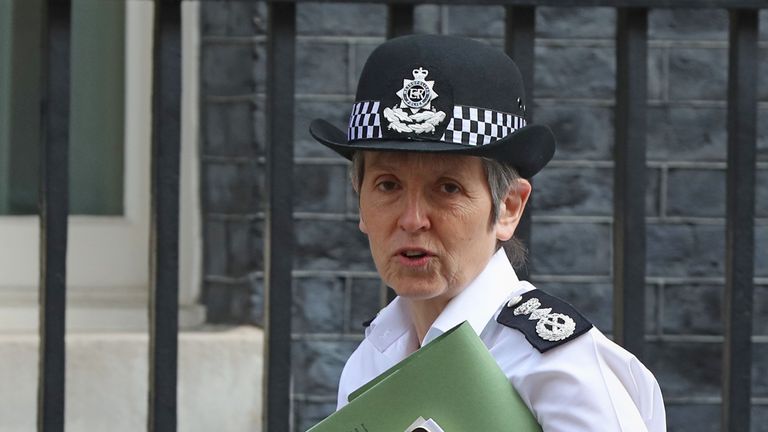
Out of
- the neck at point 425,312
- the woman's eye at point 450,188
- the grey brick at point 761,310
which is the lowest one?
the grey brick at point 761,310

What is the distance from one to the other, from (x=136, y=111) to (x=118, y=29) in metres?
0.28

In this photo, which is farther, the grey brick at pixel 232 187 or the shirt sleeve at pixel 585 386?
the grey brick at pixel 232 187

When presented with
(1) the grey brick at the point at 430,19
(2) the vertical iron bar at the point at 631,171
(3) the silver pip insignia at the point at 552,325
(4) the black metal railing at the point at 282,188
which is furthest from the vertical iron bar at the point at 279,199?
(1) the grey brick at the point at 430,19

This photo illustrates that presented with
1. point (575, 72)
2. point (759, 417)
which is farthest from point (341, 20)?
point (759, 417)

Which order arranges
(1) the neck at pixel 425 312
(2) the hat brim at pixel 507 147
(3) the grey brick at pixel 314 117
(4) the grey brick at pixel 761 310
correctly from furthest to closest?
(4) the grey brick at pixel 761 310 < (3) the grey brick at pixel 314 117 < (1) the neck at pixel 425 312 < (2) the hat brim at pixel 507 147

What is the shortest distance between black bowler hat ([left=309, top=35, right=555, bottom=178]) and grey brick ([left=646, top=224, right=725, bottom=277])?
7.94ft

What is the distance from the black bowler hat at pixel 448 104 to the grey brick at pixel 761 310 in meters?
2.53

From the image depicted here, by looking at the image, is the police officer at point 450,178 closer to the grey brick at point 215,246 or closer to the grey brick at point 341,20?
the grey brick at point 341,20

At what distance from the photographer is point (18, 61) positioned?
16.8 ft

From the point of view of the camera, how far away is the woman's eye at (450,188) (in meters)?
2.46

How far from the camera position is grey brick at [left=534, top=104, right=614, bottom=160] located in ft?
15.9

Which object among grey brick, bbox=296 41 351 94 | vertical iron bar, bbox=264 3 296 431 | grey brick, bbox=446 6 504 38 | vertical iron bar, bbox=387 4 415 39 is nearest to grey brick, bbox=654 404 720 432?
grey brick, bbox=446 6 504 38

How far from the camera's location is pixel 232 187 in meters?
4.90

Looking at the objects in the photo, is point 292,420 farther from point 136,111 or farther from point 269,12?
point 269,12
